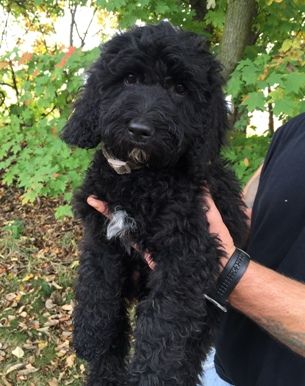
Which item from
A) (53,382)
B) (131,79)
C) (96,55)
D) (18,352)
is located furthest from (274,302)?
(18,352)

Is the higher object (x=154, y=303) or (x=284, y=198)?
(x=284, y=198)

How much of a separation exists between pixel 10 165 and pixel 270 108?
2.74m

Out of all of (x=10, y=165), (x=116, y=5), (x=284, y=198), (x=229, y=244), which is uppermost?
(x=116, y=5)

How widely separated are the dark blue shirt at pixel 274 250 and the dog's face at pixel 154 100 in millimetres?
350

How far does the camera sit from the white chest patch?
2.19 m

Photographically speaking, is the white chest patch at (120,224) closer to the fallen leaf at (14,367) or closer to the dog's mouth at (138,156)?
the dog's mouth at (138,156)

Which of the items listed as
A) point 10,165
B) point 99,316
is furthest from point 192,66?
point 10,165

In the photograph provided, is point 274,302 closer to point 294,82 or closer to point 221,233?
point 221,233

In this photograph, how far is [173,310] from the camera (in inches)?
82.2

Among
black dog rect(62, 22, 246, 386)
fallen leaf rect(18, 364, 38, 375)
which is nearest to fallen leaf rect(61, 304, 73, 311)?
fallen leaf rect(18, 364, 38, 375)

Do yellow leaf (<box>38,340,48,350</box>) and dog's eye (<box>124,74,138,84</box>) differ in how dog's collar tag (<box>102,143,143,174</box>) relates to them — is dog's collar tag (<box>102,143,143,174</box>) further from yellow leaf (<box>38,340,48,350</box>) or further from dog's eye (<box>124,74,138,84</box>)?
yellow leaf (<box>38,340,48,350</box>)

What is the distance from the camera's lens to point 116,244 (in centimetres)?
235

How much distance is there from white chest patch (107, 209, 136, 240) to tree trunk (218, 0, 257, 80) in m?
2.84

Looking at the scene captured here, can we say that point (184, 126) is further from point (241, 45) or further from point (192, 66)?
point (241, 45)
